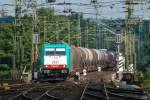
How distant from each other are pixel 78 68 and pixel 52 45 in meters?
5.26

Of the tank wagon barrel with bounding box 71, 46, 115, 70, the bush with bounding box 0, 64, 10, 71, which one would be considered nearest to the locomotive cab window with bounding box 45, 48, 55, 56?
the tank wagon barrel with bounding box 71, 46, 115, 70

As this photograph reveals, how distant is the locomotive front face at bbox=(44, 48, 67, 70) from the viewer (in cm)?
4094

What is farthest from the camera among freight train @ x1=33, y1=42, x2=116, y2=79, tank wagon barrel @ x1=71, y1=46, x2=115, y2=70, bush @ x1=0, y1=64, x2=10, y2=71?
bush @ x1=0, y1=64, x2=10, y2=71

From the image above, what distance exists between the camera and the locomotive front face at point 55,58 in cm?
4094

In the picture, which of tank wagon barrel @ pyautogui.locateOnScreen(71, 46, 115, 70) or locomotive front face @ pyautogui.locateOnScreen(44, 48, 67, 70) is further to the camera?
tank wagon barrel @ pyautogui.locateOnScreen(71, 46, 115, 70)

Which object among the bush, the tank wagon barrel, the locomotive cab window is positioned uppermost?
the locomotive cab window

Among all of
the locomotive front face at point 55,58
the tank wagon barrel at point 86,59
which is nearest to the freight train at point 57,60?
the locomotive front face at point 55,58

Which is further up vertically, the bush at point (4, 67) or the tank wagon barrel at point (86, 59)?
the tank wagon barrel at point (86, 59)

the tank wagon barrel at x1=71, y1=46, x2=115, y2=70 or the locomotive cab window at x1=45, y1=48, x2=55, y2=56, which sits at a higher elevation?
the locomotive cab window at x1=45, y1=48, x2=55, y2=56

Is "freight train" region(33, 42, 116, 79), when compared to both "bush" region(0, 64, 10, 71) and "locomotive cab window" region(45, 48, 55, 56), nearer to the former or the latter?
"locomotive cab window" region(45, 48, 55, 56)

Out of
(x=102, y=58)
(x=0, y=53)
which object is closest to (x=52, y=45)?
(x=102, y=58)

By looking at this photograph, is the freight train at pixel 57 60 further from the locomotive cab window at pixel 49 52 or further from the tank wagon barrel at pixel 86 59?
the tank wagon barrel at pixel 86 59

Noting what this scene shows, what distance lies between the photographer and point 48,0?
37062 millimetres

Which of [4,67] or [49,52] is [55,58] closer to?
[49,52]
